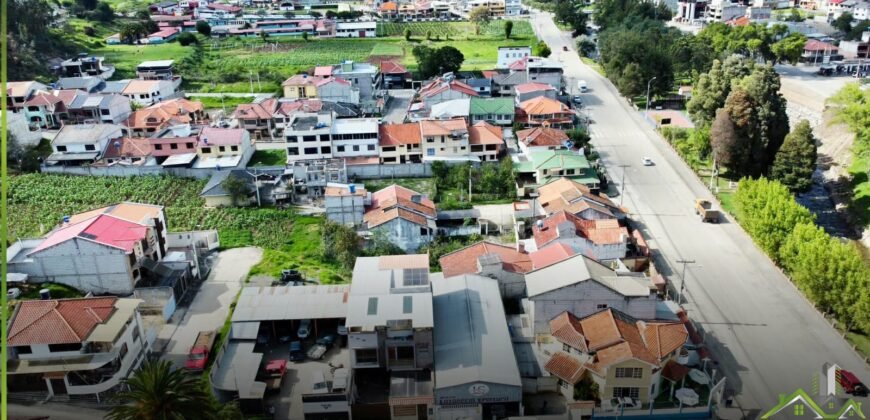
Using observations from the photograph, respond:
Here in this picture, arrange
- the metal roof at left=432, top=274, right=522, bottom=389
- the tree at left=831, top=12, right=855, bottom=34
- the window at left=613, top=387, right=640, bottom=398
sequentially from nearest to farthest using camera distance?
the window at left=613, top=387, right=640, bottom=398 → the metal roof at left=432, top=274, right=522, bottom=389 → the tree at left=831, top=12, right=855, bottom=34

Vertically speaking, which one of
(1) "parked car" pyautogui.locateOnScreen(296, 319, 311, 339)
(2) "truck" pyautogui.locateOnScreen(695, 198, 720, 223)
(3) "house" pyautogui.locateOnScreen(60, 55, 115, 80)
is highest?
(3) "house" pyautogui.locateOnScreen(60, 55, 115, 80)

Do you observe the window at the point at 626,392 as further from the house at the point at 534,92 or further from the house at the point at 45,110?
the house at the point at 45,110

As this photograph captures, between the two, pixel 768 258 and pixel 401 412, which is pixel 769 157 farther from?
pixel 401 412

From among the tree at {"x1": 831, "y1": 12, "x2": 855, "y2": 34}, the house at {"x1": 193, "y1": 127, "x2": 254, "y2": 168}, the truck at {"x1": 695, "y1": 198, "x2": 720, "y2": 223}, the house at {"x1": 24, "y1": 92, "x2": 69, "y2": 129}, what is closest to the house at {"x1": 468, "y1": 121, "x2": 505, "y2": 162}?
the truck at {"x1": 695, "y1": 198, "x2": 720, "y2": 223}

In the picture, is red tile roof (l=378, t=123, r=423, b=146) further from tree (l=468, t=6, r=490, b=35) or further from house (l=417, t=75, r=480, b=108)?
tree (l=468, t=6, r=490, b=35)

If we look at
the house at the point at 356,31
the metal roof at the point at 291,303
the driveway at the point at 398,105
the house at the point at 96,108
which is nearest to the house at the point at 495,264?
the metal roof at the point at 291,303

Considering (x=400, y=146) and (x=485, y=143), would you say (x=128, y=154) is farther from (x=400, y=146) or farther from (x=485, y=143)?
(x=485, y=143)

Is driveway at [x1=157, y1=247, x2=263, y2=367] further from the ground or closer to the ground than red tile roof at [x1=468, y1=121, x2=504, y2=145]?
closer to the ground

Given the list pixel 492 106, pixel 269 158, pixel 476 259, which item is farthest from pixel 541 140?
pixel 269 158
